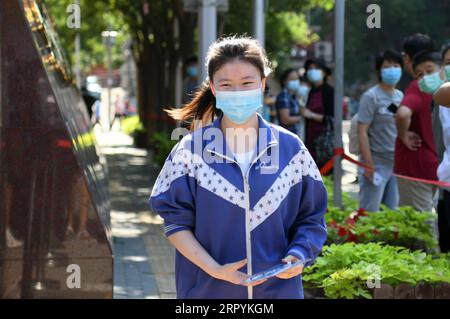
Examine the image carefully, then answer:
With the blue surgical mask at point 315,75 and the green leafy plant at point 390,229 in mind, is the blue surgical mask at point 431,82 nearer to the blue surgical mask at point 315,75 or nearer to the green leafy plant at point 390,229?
the green leafy plant at point 390,229

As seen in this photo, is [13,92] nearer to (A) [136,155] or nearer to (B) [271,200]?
(B) [271,200]

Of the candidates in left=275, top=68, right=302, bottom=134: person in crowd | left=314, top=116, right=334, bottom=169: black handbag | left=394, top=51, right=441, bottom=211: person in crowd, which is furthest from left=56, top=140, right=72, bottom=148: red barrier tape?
left=275, top=68, right=302, bottom=134: person in crowd

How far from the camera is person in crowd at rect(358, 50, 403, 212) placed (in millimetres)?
9789

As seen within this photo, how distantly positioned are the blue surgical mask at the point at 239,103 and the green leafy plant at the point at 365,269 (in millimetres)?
2707

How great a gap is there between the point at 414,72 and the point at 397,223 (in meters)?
1.27

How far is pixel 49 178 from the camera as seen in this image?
21.4 feet

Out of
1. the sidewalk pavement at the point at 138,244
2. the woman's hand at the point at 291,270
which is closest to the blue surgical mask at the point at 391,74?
the sidewalk pavement at the point at 138,244

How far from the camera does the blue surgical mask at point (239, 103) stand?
3.95m

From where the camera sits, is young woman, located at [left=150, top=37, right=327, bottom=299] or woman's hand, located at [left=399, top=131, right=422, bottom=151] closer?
young woman, located at [left=150, top=37, right=327, bottom=299]

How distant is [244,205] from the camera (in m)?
3.88

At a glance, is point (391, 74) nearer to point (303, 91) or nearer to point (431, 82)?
point (431, 82)

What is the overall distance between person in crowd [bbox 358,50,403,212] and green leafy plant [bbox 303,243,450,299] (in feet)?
8.43

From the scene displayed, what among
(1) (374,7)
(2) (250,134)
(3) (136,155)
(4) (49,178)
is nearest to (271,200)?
(2) (250,134)

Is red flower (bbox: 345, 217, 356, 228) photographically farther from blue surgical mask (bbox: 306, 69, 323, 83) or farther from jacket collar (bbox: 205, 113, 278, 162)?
blue surgical mask (bbox: 306, 69, 323, 83)
